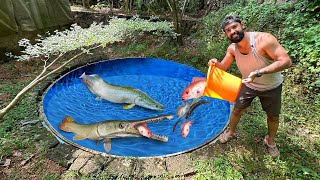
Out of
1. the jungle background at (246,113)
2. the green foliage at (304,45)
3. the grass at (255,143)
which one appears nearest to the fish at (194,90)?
the jungle background at (246,113)

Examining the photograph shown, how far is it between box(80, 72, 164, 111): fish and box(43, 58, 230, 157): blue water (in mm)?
95

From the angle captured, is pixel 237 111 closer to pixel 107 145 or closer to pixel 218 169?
pixel 218 169

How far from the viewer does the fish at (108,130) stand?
3887 millimetres

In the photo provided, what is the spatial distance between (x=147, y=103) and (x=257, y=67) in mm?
2442

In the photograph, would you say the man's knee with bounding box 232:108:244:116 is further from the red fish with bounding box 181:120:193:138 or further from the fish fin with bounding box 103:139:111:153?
the fish fin with bounding box 103:139:111:153

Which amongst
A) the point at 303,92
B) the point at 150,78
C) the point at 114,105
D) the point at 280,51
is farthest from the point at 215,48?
the point at 280,51

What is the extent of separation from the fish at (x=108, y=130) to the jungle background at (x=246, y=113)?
0.41 metres

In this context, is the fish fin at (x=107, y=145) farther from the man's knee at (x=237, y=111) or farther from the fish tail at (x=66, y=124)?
the man's knee at (x=237, y=111)

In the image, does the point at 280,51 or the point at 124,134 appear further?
the point at 124,134

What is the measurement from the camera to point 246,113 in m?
Result: 4.23

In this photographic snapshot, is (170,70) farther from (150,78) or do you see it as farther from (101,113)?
(101,113)

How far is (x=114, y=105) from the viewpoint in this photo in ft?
15.7

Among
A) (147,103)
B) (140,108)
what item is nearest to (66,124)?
(140,108)

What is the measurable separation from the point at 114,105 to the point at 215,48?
9.27ft
